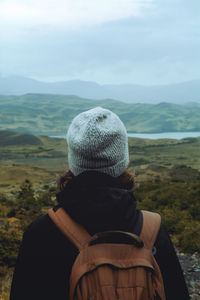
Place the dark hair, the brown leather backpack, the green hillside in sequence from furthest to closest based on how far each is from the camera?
the green hillside
the dark hair
the brown leather backpack

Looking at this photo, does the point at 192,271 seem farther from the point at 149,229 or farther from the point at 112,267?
the point at 112,267

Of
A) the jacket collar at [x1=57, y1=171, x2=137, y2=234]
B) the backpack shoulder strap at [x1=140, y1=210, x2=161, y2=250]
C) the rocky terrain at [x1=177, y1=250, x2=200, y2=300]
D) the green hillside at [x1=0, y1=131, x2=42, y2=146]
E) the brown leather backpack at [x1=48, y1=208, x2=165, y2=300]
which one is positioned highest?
the jacket collar at [x1=57, y1=171, x2=137, y2=234]

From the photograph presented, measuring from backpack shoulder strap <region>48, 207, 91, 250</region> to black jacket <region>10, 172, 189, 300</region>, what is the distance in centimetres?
3

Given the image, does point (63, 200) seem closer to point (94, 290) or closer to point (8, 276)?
point (94, 290)

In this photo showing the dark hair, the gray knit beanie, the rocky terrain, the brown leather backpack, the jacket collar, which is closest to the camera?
the brown leather backpack

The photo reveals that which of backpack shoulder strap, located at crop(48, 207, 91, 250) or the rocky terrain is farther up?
backpack shoulder strap, located at crop(48, 207, 91, 250)

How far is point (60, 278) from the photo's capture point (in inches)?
61.1

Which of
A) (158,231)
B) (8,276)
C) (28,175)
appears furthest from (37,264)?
(28,175)

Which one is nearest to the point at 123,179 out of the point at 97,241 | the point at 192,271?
the point at 97,241

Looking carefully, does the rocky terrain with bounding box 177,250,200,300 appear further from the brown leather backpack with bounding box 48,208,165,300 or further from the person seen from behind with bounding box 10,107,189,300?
the brown leather backpack with bounding box 48,208,165,300

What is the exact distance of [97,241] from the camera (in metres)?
1.47

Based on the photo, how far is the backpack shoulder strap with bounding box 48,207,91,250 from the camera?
1.49m

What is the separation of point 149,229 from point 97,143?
0.50m

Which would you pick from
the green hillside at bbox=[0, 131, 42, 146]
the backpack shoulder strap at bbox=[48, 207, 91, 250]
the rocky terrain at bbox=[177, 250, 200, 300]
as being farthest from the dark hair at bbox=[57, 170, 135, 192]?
the green hillside at bbox=[0, 131, 42, 146]
